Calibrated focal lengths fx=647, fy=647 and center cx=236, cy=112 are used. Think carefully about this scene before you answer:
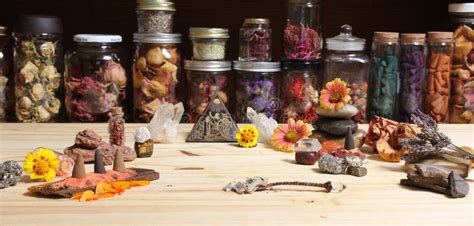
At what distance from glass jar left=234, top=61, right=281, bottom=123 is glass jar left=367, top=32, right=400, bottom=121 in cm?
20

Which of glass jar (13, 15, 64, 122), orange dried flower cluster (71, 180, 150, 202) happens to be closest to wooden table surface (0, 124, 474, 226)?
orange dried flower cluster (71, 180, 150, 202)

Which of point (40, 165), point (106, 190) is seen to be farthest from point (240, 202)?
point (40, 165)

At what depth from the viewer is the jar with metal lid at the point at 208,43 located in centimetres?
131

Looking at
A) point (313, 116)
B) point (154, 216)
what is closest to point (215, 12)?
point (313, 116)

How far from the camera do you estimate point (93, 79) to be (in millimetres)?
1291

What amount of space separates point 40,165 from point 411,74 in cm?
80

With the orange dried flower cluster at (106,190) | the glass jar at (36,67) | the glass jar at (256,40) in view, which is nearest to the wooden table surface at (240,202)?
the orange dried flower cluster at (106,190)

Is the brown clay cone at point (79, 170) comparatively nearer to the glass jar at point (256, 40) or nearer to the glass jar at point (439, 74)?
the glass jar at point (256, 40)

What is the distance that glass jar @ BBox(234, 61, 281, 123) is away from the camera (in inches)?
51.9

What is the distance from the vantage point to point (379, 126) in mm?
1076

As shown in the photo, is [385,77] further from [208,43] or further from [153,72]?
[153,72]

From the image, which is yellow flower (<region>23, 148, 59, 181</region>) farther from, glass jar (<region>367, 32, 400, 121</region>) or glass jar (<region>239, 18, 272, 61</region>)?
glass jar (<region>367, 32, 400, 121</region>)

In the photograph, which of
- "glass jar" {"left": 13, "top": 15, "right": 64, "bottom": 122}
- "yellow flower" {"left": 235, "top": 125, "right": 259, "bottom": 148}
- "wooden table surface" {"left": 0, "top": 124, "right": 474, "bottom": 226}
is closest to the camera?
"wooden table surface" {"left": 0, "top": 124, "right": 474, "bottom": 226}

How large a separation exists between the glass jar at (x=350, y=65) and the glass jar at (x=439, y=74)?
5.4 inches
